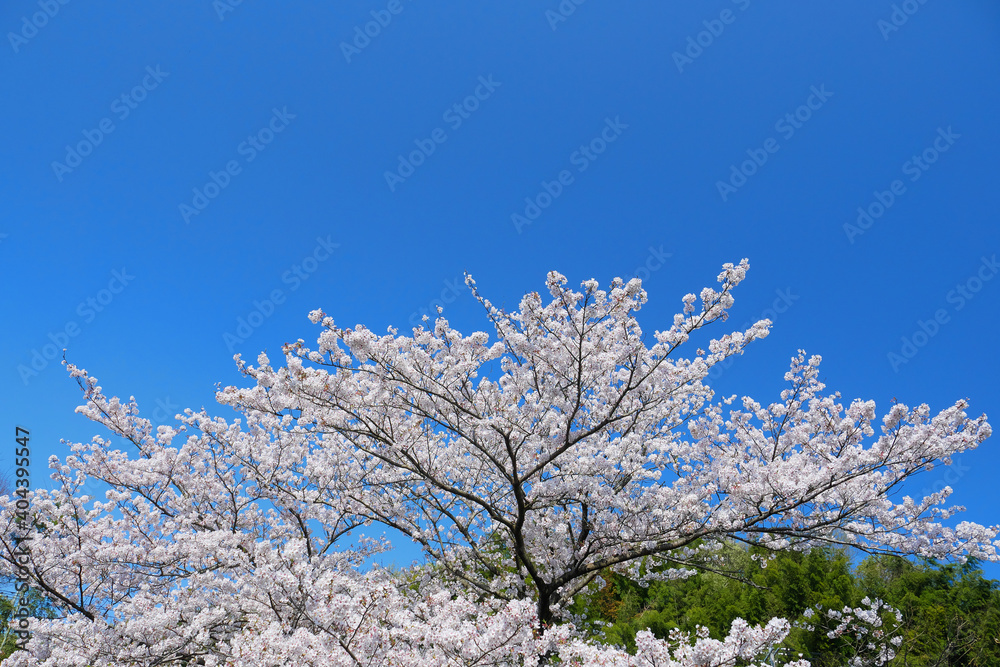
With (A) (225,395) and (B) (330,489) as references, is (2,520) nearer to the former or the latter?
(A) (225,395)

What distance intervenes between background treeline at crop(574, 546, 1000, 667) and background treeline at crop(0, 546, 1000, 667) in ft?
0.07

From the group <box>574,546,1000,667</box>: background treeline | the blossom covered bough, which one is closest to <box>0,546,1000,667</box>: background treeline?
<box>574,546,1000,667</box>: background treeline

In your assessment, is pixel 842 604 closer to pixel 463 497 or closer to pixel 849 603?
pixel 849 603

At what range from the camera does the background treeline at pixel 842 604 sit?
34.4ft

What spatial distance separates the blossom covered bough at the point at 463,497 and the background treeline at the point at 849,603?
12.4 feet

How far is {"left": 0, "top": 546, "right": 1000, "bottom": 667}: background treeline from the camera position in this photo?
10484mm

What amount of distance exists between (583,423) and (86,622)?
6.53 metres

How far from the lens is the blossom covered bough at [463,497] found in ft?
14.7

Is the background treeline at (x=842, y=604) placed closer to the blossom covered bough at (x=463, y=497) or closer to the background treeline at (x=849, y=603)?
the background treeline at (x=849, y=603)

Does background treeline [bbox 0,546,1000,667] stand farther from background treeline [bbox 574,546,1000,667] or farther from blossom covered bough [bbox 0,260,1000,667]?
blossom covered bough [bbox 0,260,1000,667]

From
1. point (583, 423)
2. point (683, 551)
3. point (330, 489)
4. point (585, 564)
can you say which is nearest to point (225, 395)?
point (330, 489)

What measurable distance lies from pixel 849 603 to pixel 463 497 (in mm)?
10757

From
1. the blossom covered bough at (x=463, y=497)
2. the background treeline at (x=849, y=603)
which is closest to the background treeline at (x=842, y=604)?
the background treeline at (x=849, y=603)

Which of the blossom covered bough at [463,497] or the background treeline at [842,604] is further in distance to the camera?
the background treeline at [842,604]
